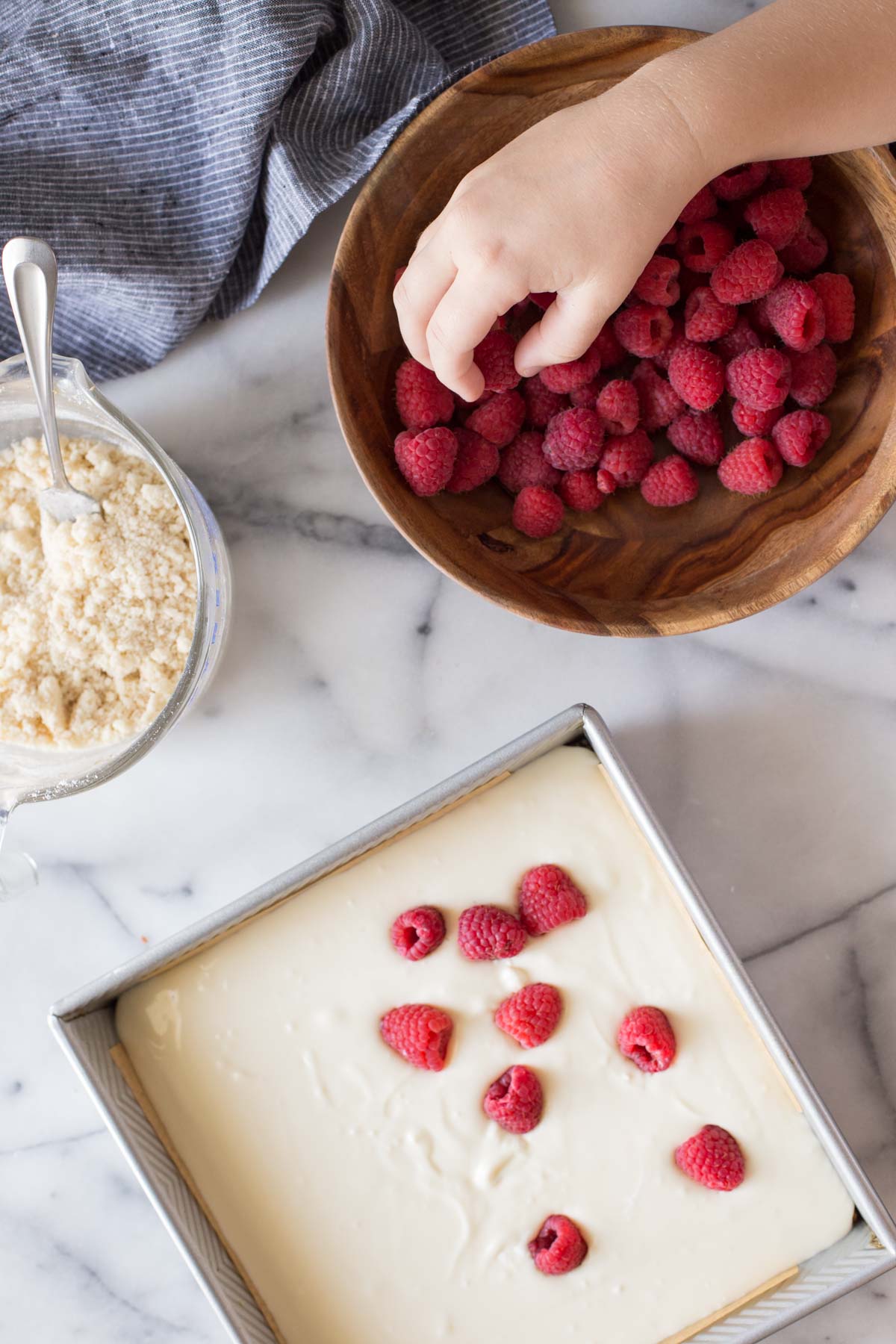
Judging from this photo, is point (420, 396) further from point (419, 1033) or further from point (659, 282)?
point (419, 1033)

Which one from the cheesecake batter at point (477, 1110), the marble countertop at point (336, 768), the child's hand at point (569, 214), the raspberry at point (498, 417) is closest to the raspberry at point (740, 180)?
the child's hand at point (569, 214)

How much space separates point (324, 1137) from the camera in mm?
894

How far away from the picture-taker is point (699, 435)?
0.88 meters

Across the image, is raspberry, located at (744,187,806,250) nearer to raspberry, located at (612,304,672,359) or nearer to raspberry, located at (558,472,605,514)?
raspberry, located at (612,304,672,359)

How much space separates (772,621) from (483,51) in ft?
1.78

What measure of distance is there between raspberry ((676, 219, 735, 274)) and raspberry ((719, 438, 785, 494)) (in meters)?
0.14

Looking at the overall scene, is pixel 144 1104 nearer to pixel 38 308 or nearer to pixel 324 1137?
pixel 324 1137

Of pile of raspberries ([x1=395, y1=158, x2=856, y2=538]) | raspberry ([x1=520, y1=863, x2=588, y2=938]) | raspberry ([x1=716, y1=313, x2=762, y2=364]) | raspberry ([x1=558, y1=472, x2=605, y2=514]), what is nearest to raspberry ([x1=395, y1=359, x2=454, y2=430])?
pile of raspberries ([x1=395, y1=158, x2=856, y2=538])

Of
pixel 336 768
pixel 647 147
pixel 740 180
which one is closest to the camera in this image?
pixel 647 147

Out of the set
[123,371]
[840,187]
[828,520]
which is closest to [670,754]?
[828,520]

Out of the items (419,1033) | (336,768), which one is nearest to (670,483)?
(336,768)

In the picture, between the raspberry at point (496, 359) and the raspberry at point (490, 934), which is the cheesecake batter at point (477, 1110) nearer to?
the raspberry at point (490, 934)

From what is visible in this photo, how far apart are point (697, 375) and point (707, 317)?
4cm

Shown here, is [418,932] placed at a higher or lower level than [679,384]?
lower
